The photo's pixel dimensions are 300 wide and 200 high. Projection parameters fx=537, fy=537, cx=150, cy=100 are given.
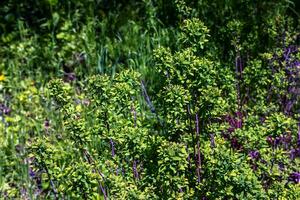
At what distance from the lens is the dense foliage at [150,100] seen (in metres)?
2.26

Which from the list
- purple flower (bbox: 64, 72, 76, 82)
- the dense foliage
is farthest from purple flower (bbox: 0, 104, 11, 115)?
purple flower (bbox: 64, 72, 76, 82)

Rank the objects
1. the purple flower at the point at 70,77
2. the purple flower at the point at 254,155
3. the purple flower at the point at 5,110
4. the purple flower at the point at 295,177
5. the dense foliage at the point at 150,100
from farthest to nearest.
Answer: the purple flower at the point at 70,77
the purple flower at the point at 5,110
the purple flower at the point at 295,177
the purple flower at the point at 254,155
the dense foliage at the point at 150,100

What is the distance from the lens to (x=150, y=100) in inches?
132

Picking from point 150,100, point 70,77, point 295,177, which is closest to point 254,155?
point 295,177

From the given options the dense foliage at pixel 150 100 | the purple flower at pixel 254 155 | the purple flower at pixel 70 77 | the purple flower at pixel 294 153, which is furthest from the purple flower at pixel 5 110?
the purple flower at pixel 294 153

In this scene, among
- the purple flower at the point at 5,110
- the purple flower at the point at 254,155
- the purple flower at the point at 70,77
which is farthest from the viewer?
the purple flower at the point at 70,77

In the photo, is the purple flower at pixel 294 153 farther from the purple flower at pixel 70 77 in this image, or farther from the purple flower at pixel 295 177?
the purple flower at pixel 70 77

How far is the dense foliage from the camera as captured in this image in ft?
7.40

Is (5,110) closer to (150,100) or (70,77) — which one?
(70,77)

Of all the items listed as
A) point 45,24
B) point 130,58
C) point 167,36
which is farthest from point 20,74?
point 167,36

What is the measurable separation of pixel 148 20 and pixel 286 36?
119 cm

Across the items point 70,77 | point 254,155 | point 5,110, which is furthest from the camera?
point 70,77

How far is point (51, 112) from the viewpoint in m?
3.53

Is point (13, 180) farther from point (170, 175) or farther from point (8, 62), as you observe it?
point (170, 175)
